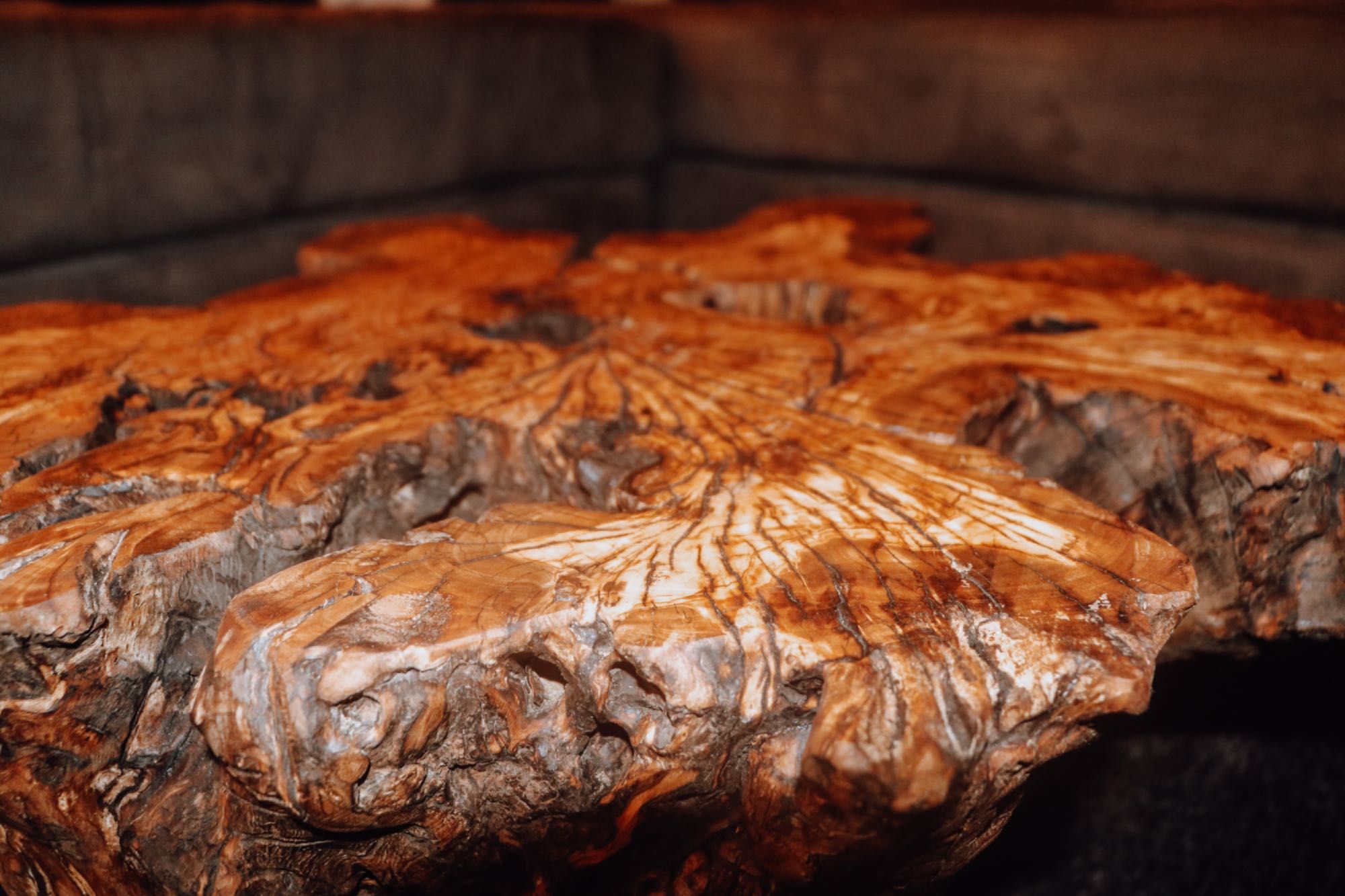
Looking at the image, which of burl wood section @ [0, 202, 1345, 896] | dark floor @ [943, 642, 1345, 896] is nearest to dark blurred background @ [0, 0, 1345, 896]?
dark floor @ [943, 642, 1345, 896]

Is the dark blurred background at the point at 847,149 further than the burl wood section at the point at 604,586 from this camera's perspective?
Yes

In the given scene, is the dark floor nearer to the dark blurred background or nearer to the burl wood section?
the dark blurred background

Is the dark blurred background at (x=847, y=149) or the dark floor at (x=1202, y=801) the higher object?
the dark blurred background at (x=847, y=149)

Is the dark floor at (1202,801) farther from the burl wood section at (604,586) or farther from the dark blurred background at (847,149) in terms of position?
the burl wood section at (604,586)

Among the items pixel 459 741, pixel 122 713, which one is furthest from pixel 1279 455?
pixel 122 713

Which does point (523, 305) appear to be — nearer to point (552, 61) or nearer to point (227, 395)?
point (227, 395)

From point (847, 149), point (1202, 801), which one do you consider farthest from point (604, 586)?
point (847, 149)

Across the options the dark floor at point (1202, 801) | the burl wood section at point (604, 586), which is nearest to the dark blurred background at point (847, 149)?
the dark floor at point (1202, 801)
